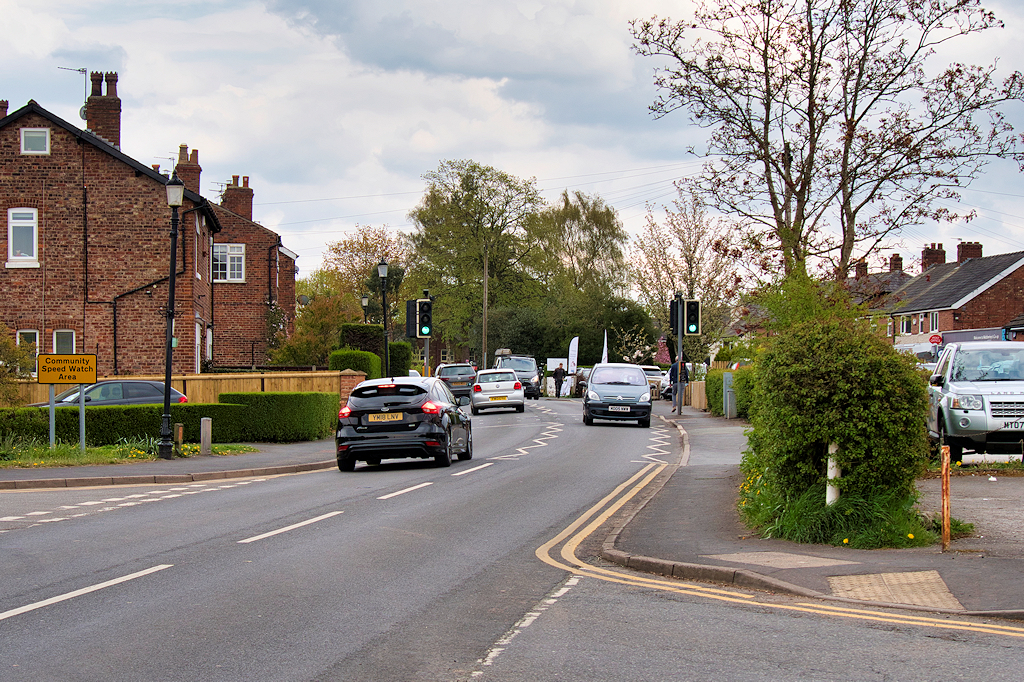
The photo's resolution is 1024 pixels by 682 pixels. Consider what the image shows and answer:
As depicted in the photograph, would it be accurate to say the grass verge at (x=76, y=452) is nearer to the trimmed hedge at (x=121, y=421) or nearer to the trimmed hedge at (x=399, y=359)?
the trimmed hedge at (x=121, y=421)

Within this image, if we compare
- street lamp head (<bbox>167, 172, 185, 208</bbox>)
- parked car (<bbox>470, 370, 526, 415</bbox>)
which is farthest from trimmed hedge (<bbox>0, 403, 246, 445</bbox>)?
parked car (<bbox>470, 370, 526, 415</bbox>)

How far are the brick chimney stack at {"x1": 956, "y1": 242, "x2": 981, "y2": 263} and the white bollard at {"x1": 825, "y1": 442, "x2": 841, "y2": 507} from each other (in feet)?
222

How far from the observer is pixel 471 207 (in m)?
72.0

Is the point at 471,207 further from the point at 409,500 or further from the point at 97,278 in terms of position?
the point at 409,500

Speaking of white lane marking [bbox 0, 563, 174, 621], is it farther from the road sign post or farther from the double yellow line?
the road sign post

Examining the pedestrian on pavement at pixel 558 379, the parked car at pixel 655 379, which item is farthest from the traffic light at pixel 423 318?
the pedestrian on pavement at pixel 558 379

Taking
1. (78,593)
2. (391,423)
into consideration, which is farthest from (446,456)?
(78,593)

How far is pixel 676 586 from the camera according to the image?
8227 mm

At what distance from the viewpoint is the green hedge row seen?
21812mm

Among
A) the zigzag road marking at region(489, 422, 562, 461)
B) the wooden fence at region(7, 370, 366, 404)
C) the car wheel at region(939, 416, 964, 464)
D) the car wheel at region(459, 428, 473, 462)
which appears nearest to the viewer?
the car wheel at region(939, 416, 964, 464)

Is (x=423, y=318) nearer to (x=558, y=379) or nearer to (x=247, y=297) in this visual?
(x=247, y=297)

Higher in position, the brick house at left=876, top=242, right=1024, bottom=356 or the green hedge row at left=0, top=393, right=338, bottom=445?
the brick house at left=876, top=242, right=1024, bottom=356

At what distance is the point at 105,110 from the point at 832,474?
35.6m

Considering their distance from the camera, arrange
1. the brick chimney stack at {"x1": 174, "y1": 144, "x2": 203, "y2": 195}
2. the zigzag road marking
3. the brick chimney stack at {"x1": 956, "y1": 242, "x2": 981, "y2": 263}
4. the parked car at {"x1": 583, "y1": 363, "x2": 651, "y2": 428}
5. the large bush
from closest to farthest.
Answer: the large bush
the zigzag road marking
the parked car at {"x1": 583, "y1": 363, "x2": 651, "y2": 428}
the brick chimney stack at {"x1": 174, "y1": 144, "x2": 203, "y2": 195}
the brick chimney stack at {"x1": 956, "y1": 242, "x2": 981, "y2": 263}
